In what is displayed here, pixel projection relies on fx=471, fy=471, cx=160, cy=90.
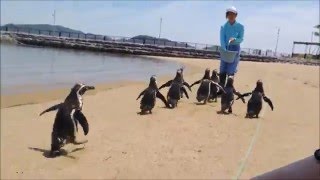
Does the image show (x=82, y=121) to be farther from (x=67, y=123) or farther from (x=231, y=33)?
(x=231, y=33)

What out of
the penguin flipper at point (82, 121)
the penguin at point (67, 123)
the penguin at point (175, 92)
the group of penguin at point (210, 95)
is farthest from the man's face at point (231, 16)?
the penguin flipper at point (82, 121)

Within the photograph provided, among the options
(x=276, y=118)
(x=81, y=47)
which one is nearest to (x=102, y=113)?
(x=276, y=118)

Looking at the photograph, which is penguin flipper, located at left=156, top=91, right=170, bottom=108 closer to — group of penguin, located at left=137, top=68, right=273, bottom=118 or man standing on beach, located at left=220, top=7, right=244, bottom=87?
group of penguin, located at left=137, top=68, right=273, bottom=118

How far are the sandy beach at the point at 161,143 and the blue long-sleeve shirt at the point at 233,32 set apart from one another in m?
1.71

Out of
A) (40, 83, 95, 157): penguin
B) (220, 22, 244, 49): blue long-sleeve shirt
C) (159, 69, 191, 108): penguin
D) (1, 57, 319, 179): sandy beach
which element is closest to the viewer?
(1, 57, 319, 179): sandy beach

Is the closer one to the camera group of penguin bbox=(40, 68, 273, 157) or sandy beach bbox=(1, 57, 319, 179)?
sandy beach bbox=(1, 57, 319, 179)

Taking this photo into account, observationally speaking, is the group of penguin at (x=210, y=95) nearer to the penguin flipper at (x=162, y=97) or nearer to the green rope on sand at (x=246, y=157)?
the penguin flipper at (x=162, y=97)

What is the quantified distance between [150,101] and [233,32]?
2.87 metres

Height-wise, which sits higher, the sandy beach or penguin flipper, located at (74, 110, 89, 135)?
penguin flipper, located at (74, 110, 89, 135)

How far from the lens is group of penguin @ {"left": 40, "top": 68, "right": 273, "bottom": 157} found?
6922 millimetres

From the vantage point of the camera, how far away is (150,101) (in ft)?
33.6

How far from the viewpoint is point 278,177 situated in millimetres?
1366

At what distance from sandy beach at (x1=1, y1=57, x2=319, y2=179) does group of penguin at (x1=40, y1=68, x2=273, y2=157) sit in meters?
0.22

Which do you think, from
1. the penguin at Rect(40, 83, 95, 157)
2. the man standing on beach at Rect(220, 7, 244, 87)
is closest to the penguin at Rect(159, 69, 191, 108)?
the man standing on beach at Rect(220, 7, 244, 87)
